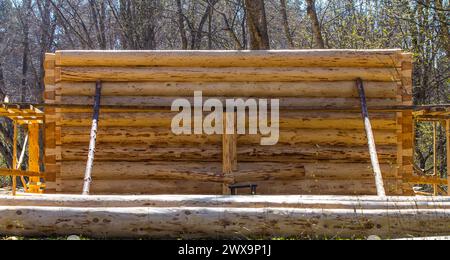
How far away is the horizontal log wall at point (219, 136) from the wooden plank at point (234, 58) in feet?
0.06

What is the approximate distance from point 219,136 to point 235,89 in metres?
0.91

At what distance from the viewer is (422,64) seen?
67.1ft

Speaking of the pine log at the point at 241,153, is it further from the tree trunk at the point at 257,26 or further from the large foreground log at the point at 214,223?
the tree trunk at the point at 257,26

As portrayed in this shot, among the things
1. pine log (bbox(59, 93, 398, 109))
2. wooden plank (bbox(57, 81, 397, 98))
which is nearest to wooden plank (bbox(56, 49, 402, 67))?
wooden plank (bbox(57, 81, 397, 98))

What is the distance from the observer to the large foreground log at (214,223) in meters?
6.25

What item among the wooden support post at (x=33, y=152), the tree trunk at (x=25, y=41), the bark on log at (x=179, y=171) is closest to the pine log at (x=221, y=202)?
the bark on log at (x=179, y=171)

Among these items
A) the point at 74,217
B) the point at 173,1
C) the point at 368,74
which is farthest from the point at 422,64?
the point at 74,217

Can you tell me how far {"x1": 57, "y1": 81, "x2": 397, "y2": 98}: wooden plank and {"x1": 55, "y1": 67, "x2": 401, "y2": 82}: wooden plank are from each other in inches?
3.3

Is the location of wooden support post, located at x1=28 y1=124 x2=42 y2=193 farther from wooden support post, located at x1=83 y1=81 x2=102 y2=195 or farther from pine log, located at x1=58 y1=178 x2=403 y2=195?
wooden support post, located at x1=83 y1=81 x2=102 y2=195

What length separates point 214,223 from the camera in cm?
626

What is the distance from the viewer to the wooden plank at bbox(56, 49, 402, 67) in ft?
36.8

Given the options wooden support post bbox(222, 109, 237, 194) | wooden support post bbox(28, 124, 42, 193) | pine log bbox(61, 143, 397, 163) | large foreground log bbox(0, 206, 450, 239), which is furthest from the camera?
A: wooden support post bbox(28, 124, 42, 193)

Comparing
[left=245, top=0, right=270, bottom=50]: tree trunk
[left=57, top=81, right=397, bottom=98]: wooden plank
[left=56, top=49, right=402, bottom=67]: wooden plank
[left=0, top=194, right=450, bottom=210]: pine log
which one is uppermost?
[left=245, top=0, right=270, bottom=50]: tree trunk
